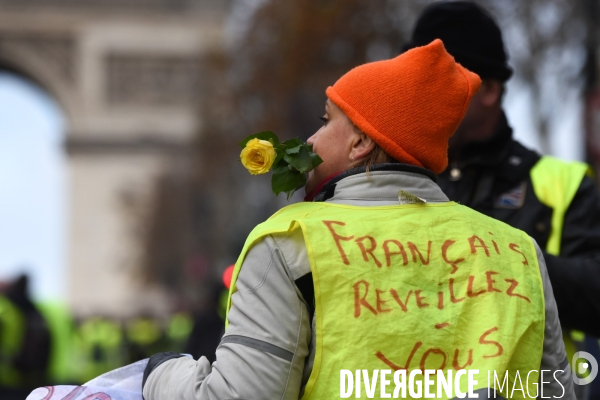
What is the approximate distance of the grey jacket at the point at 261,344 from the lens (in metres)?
2.18

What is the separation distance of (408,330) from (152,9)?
38545 millimetres

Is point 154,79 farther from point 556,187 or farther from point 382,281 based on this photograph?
point 382,281

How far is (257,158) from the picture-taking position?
2.41 m

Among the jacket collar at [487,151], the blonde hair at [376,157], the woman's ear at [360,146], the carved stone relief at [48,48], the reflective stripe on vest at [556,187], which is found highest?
the carved stone relief at [48,48]

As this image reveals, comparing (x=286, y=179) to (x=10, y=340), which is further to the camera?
(x=10, y=340)

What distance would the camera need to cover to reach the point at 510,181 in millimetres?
3229

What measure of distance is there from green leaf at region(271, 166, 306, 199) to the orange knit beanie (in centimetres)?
Answer: 17

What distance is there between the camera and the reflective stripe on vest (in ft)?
10.3

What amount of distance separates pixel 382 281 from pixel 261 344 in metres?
0.27

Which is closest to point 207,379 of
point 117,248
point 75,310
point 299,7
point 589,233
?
point 589,233

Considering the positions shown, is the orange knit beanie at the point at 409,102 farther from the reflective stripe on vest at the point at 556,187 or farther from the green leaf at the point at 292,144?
the reflective stripe on vest at the point at 556,187

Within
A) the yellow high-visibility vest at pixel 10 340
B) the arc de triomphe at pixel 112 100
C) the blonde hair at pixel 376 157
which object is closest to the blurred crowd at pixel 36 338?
the yellow high-visibility vest at pixel 10 340


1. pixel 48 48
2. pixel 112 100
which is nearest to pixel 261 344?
pixel 112 100

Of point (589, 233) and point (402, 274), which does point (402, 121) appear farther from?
point (589, 233)
